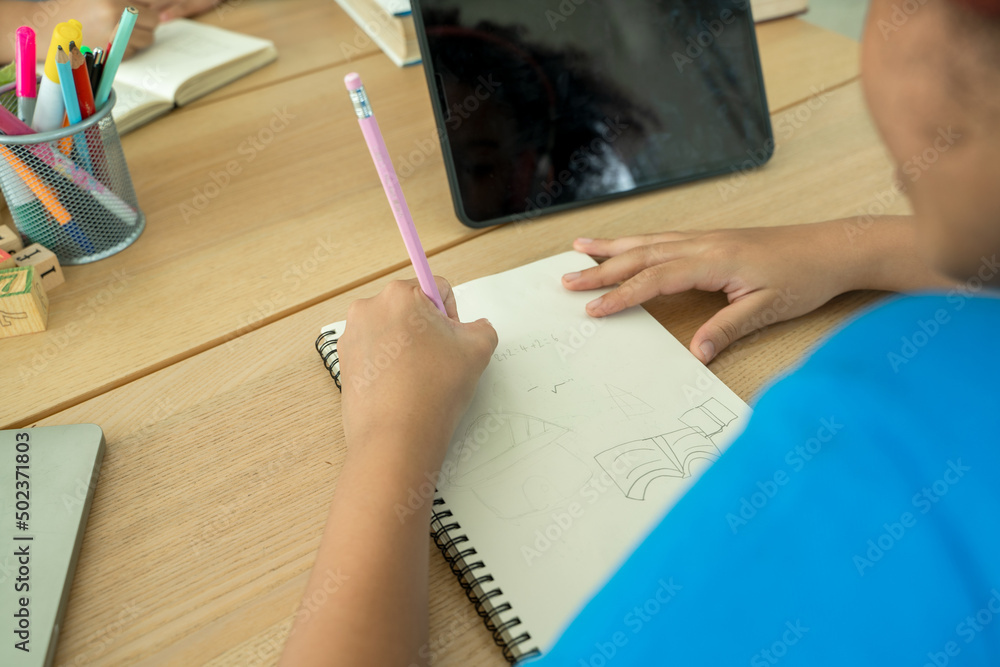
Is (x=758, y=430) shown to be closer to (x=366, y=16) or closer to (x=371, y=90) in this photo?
(x=371, y=90)

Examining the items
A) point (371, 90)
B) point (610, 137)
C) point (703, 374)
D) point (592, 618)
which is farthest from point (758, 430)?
point (371, 90)

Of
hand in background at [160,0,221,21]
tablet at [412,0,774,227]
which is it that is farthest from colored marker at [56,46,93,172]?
hand in background at [160,0,221,21]

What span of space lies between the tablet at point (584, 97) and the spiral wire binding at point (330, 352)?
0.24 m

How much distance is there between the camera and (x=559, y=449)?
0.59m

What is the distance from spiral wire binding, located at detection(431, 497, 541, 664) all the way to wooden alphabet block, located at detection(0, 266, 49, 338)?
1.52 feet

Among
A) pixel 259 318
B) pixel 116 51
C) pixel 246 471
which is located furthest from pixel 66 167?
pixel 246 471

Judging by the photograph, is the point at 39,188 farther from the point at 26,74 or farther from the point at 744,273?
the point at 744,273

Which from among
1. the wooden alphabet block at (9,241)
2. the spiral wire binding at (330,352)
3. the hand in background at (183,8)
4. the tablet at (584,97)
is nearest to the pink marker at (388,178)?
the spiral wire binding at (330,352)

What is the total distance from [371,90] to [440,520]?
0.76 metres

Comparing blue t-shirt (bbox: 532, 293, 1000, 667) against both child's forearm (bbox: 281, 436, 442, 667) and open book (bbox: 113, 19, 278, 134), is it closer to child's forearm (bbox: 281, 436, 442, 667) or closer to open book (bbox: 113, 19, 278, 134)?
child's forearm (bbox: 281, 436, 442, 667)

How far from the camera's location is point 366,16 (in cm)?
127

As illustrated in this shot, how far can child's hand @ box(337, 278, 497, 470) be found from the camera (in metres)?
0.57

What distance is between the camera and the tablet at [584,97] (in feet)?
2.77

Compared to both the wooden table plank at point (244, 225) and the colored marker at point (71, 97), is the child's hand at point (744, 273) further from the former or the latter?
the colored marker at point (71, 97)
